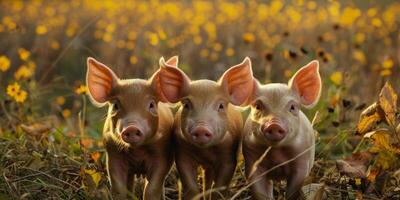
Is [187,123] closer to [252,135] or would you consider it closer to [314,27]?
[252,135]

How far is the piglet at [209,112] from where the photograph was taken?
12.1 feet

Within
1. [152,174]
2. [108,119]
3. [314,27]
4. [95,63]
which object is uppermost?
[95,63]

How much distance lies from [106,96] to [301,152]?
3.58 feet

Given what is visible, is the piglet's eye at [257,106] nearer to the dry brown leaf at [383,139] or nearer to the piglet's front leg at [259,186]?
the piglet's front leg at [259,186]

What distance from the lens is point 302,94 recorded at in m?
3.96

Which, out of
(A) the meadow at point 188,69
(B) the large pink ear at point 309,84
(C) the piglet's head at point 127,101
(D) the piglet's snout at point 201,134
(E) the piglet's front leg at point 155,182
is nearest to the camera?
(D) the piglet's snout at point 201,134

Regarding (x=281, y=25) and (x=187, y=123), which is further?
(x=281, y=25)

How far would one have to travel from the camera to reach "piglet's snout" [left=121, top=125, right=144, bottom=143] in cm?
355

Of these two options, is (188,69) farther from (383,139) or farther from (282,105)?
(282,105)

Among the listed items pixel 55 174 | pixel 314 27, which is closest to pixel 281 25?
pixel 314 27

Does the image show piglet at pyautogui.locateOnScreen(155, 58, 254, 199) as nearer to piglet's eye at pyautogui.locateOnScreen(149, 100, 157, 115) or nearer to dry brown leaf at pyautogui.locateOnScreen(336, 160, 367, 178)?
piglet's eye at pyautogui.locateOnScreen(149, 100, 157, 115)

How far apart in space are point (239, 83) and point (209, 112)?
303 mm

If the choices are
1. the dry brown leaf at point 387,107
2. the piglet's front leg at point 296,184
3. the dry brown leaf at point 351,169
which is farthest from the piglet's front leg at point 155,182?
the dry brown leaf at point 387,107

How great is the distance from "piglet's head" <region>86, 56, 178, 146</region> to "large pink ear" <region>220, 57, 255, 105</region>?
0.38 metres
